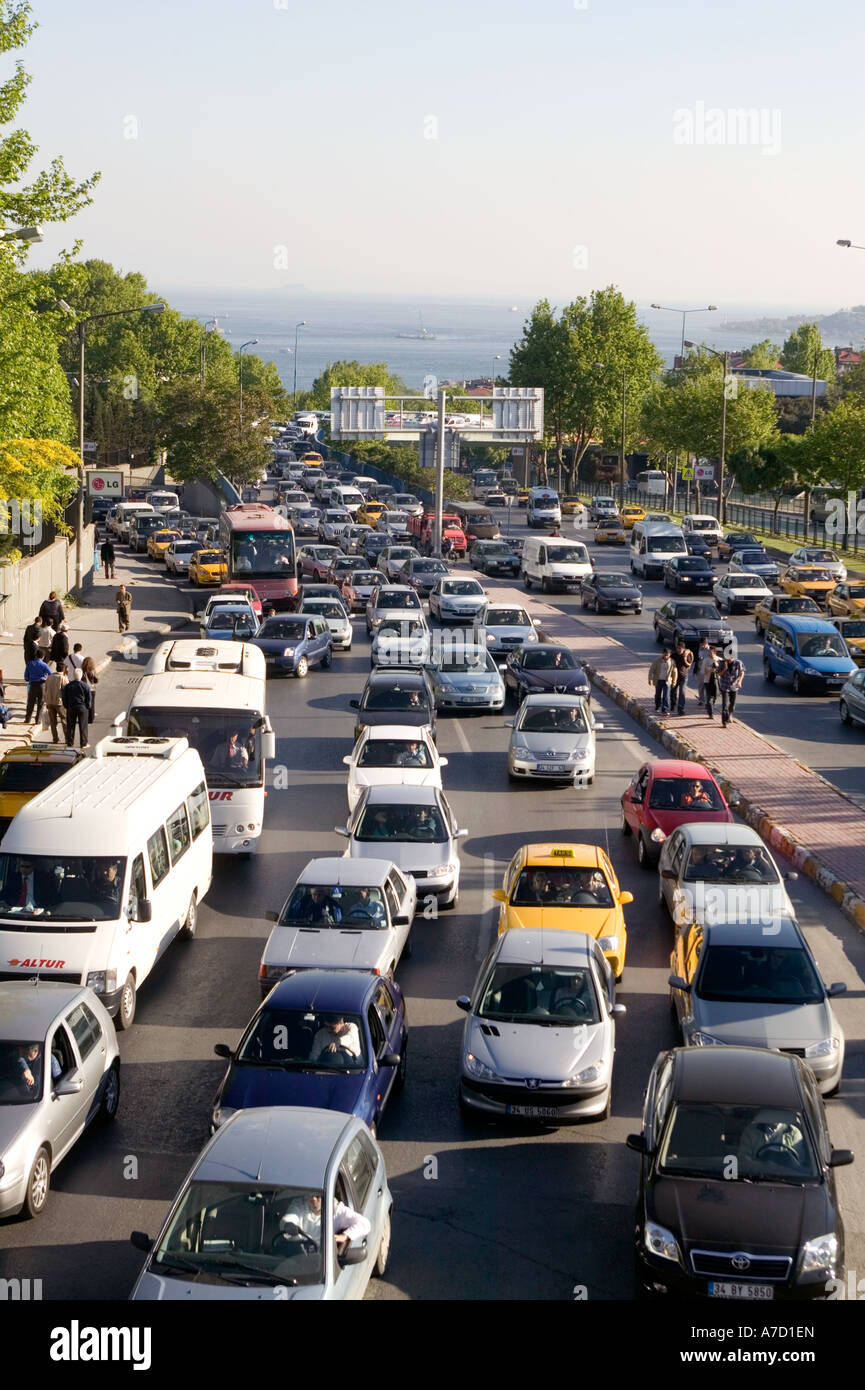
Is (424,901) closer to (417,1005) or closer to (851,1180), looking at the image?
(417,1005)

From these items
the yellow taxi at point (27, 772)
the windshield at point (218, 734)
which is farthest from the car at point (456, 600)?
the yellow taxi at point (27, 772)

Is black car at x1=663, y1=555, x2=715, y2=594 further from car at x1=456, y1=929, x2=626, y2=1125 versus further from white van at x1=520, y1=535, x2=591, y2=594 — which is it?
car at x1=456, y1=929, x2=626, y2=1125

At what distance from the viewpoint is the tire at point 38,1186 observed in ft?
37.5

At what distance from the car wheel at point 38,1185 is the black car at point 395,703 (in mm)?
15472

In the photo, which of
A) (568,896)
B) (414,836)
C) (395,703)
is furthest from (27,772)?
(568,896)

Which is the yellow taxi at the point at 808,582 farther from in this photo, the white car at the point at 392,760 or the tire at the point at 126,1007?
the tire at the point at 126,1007

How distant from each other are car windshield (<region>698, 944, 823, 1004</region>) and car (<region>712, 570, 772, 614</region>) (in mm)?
33827

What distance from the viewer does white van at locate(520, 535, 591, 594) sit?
53.9 m

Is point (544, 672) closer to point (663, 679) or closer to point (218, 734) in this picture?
point (663, 679)

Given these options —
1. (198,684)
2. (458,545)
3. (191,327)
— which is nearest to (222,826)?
(198,684)

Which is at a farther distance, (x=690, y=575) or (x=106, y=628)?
(x=690, y=575)

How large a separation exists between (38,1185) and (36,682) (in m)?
18.7

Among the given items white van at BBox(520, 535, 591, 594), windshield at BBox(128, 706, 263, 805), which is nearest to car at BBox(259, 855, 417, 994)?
windshield at BBox(128, 706, 263, 805)

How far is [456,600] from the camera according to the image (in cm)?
4369
